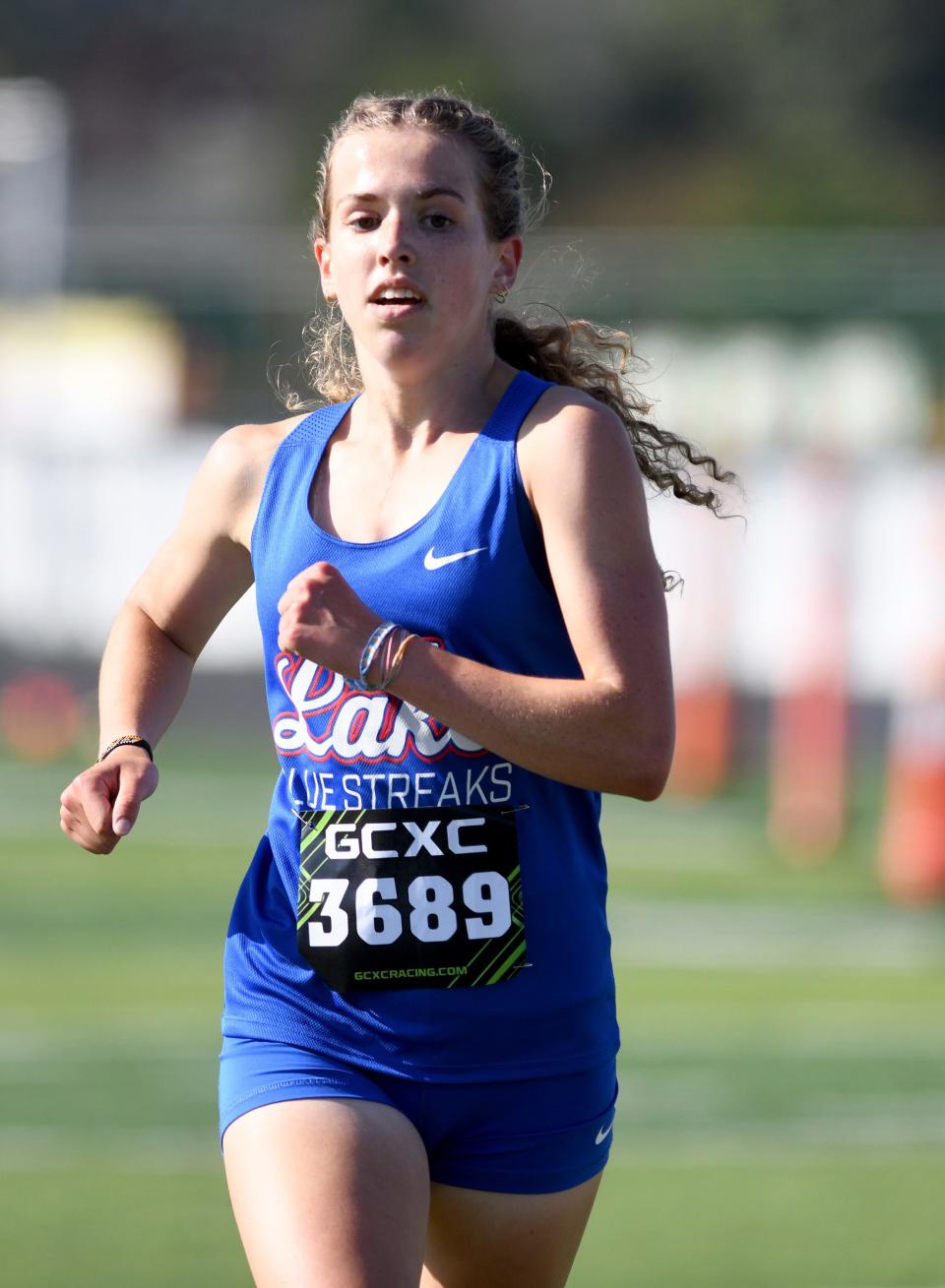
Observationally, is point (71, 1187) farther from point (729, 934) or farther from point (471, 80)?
point (471, 80)

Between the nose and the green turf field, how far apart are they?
3126 millimetres

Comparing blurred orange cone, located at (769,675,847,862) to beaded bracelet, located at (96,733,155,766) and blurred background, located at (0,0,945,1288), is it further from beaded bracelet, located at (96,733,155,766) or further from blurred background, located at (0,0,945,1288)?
beaded bracelet, located at (96,733,155,766)

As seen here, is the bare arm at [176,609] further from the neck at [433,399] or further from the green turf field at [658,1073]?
the green turf field at [658,1073]

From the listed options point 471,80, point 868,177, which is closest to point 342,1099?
point 868,177

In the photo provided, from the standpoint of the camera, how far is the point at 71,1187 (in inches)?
241

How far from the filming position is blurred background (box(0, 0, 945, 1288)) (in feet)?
20.0

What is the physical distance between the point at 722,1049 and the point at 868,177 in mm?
34074

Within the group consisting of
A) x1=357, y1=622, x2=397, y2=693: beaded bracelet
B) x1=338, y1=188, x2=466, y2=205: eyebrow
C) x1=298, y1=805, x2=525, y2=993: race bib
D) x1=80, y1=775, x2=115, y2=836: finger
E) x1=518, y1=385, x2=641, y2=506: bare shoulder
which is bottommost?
x1=298, y1=805, x2=525, y2=993: race bib

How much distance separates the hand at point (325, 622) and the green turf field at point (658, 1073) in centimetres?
294

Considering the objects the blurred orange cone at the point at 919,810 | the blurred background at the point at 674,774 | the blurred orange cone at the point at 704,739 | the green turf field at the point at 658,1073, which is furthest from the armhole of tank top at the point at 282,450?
the blurred orange cone at the point at 704,739

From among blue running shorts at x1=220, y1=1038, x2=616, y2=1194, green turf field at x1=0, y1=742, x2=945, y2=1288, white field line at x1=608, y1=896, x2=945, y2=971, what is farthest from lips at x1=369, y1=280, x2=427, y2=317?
white field line at x1=608, y1=896, x2=945, y2=971

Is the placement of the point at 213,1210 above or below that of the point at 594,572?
below

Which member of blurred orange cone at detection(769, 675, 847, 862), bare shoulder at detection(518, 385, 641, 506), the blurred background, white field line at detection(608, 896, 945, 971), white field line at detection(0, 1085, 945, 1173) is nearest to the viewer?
bare shoulder at detection(518, 385, 641, 506)

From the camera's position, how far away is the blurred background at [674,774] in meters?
6.09
